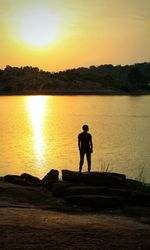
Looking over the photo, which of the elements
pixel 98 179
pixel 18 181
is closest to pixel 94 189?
pixel 98 179

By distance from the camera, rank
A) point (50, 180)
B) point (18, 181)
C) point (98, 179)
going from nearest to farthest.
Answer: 1. point (98, 179)
2. point (18, 181)
3. point (50, 180)

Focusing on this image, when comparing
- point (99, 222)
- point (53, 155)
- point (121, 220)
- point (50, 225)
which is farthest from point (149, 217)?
point (53, 155)

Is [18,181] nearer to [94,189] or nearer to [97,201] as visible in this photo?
[94,189]

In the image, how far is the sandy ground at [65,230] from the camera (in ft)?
31.4

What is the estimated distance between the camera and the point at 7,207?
1316 cm

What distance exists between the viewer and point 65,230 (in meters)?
10.5

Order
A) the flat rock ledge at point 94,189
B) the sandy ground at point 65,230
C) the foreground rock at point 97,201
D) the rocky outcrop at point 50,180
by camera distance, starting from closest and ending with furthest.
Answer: the sandy ground at point 65,230 < the foreground rock at point 97,201 < the flat rock ledge at point 94,189 < the rocky outcrop at point 50,180

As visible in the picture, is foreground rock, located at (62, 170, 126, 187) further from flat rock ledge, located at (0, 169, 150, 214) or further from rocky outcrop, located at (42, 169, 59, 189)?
rocky outcrop, located at (42, 169, 59, 189)

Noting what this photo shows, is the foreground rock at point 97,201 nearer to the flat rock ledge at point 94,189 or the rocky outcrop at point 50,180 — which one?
the flat rock ledge at point 94,189

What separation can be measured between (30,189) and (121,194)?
122 inches

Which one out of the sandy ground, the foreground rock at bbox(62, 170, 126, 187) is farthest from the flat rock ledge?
the sandy ground

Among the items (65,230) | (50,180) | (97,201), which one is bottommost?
(50,180)

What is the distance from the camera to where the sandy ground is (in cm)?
958

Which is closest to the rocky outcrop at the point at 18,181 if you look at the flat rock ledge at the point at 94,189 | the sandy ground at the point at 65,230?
the flat rock ledge at the point at 94,189
